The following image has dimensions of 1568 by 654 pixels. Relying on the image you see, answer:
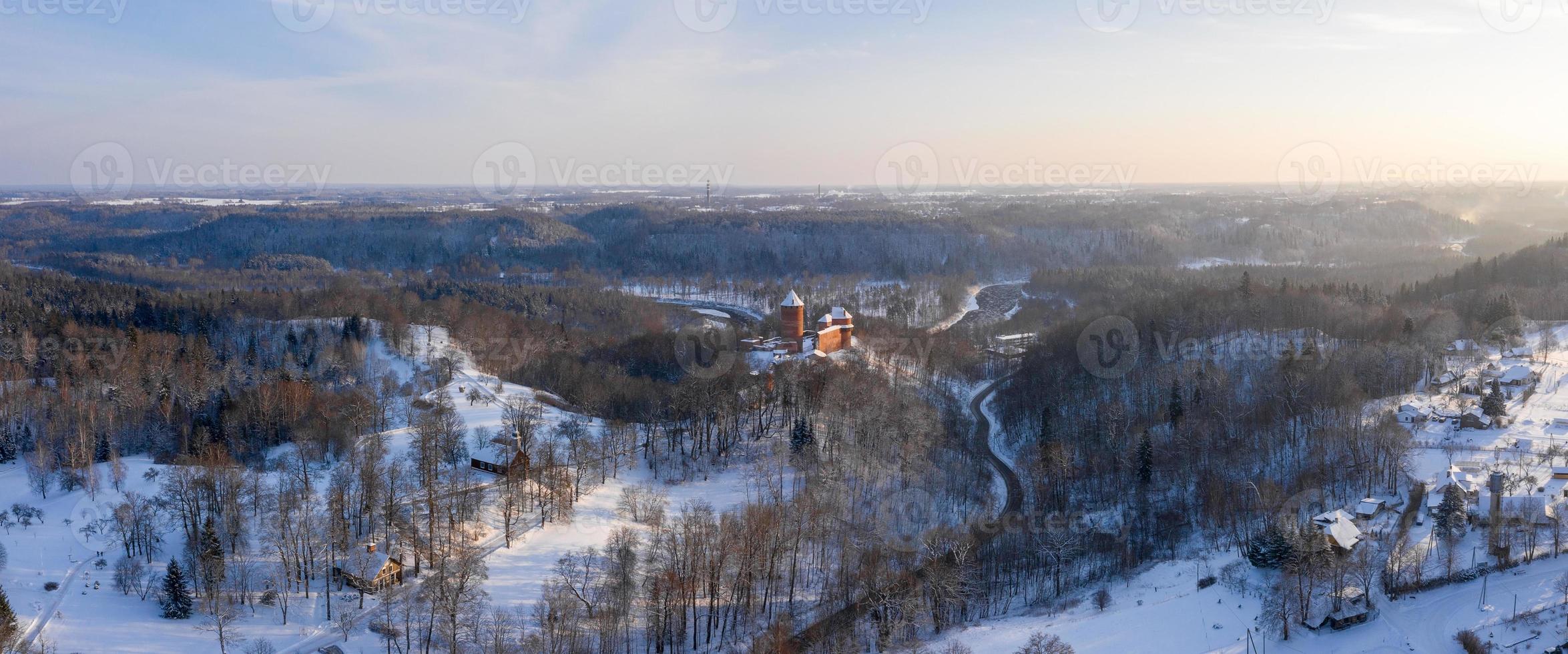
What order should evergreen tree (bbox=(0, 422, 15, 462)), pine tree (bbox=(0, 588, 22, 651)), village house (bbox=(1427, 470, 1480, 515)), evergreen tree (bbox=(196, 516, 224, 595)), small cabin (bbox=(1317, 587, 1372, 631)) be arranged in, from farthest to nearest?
evergreen tree (bbox=(0, 422, 15, 462))
village house (bbox=(1427, 470, 1480, 515))
evergreen tree (bbox=(196, 516, 224, 595))
small cabin (bbox=(1317, 587, 1372, 631))
pine tree (bbox=(0, 588, 22, 651))

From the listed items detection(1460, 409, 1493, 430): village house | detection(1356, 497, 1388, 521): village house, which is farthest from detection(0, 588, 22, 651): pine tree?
detection(1460, 409, 1493, 430): village house

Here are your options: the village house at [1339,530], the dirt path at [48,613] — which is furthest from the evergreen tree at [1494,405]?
the dirt path at [48,613]

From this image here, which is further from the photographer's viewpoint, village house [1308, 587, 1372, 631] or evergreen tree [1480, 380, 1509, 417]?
evergreen tree [1480, 380, 1509, 417]

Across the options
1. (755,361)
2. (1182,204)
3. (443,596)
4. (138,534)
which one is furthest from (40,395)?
(1182,204)

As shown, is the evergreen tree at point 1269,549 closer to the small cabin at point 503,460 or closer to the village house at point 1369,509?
the village house at point 1369,509

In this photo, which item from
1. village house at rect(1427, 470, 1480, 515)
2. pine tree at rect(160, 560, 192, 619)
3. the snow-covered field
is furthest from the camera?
village house at rect(1427, 470, 1480, 515)

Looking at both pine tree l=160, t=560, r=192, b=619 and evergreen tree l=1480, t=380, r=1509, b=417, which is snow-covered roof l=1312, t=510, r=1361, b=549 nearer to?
evergreen tree l=1480, t=380, r=1509, b=417
